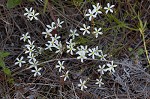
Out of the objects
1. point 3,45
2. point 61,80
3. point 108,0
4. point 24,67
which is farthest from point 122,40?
point 3,45

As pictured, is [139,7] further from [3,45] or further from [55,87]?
[3,45]

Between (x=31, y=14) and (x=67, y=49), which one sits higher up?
(x=31, y=14)

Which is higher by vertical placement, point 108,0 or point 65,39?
point 108,0

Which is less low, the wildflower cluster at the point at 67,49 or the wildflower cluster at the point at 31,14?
Answer: the wildflower cluster at the point at 31,14

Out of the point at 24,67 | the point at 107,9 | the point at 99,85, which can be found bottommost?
the point at 99,85

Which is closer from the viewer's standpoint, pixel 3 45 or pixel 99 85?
pixel 99 85

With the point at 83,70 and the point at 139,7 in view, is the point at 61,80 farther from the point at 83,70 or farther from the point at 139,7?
the point at 139,7

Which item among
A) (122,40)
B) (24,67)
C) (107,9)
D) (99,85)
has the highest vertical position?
(107,9)

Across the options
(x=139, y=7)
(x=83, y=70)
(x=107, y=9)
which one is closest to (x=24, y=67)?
(x=83, y=70)

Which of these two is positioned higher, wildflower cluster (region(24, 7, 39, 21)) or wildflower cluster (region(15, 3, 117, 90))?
wildflower cluster (region(24, 7, 39, 21))
